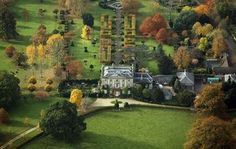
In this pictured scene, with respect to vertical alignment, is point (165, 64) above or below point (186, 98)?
above

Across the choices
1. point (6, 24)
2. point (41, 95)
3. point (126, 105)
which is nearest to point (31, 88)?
point (41, 95)

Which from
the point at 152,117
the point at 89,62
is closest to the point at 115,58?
the point at 89,62

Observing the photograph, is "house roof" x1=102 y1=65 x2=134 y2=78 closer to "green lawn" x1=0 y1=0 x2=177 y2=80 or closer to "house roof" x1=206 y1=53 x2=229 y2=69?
"green lawn" x1=0 y1=0 x2=177 y2=80

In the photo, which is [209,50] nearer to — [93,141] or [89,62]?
[89,62]

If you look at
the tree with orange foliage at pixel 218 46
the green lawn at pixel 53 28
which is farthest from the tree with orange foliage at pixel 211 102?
the tree with orange foliage at pixel 218 46

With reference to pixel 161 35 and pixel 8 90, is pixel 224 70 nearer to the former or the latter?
pixel 161 35

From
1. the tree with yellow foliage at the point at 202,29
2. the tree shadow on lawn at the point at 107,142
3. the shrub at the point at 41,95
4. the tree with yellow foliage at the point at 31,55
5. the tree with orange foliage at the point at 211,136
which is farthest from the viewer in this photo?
the tree with yellow foliage at the point at 202,29

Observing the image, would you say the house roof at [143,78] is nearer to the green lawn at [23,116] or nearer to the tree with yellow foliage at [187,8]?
the green lawn at [23,116]
